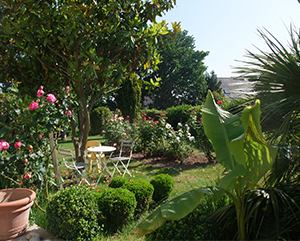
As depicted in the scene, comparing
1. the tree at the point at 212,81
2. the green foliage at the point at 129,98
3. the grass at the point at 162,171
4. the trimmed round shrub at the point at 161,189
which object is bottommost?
the grass at the point at 162,171

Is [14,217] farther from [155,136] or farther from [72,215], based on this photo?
[155,136]

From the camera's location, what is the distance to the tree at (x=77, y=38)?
4492 mm

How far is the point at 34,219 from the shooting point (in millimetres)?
3840

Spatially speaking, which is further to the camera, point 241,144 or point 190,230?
point 190,230

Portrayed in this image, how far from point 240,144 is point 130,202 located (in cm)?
222

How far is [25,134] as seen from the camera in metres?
4.03

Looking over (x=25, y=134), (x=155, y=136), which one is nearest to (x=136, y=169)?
(x=155, y=136)

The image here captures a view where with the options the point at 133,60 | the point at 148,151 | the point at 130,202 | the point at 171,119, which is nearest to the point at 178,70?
the point at 171,119

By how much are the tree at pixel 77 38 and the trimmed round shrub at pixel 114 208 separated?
2.36m

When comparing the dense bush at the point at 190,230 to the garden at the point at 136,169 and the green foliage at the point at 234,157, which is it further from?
the green foliage at the point at 234,157

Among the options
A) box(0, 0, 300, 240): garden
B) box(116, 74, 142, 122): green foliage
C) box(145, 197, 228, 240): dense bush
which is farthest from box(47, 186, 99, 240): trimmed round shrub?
box(116, 74, 142, 122): green foliage

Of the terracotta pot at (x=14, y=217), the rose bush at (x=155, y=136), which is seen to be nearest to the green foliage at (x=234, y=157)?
the terracotta pot at (x=14, y=217)

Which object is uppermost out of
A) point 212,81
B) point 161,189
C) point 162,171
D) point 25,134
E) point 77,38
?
point 212,81

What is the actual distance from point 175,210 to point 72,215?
1.58 meters
